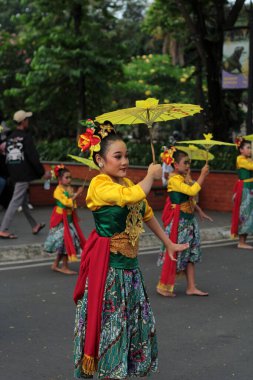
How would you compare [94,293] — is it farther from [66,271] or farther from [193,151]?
[66,271]

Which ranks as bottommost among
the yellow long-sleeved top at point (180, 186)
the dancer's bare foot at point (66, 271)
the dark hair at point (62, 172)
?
the dancer's bare foot at point (66, 271)

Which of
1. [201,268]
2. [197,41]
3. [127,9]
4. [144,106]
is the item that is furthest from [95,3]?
[127,9]

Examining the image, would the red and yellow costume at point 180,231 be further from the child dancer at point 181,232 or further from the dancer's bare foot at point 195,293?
the dancer's bare foot at point 195,293

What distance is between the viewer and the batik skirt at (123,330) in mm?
4785

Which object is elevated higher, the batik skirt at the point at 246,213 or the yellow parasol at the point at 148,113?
the yellow parasol at the point at 148,113

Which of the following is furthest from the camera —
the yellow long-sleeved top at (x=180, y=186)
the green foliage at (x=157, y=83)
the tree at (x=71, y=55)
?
the green foliage at (x=157, y=83)

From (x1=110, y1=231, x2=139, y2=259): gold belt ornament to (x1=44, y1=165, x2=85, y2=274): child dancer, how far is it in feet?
16.4

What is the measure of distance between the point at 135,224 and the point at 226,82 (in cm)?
1467

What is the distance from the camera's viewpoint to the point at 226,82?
19.2m

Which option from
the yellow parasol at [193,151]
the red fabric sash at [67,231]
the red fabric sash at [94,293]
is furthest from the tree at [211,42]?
the red fabric sash at [94,293]

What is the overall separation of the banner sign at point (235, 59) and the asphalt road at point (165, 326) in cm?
930

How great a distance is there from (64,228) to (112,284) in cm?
525

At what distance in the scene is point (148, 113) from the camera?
508cm

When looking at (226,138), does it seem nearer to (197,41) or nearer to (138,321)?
(197,41)
